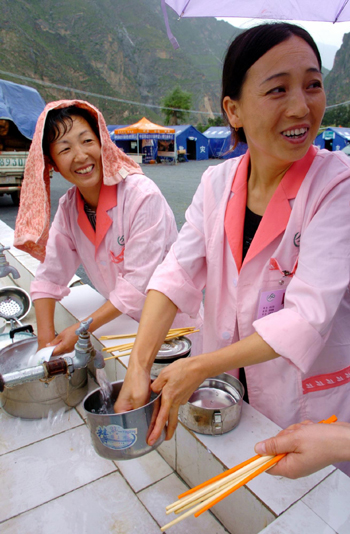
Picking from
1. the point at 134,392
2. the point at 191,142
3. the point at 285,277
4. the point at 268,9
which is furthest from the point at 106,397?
the point at 191,142

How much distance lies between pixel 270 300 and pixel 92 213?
120cm

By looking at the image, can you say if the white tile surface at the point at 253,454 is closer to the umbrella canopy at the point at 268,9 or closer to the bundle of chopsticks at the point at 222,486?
the bundle of chopsticks at the point at 222,486

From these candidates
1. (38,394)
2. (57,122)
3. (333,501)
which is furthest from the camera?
(57,122)

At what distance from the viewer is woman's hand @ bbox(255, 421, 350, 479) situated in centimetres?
91

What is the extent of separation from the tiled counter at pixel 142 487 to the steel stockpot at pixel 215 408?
39mm

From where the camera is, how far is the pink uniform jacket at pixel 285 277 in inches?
42.6

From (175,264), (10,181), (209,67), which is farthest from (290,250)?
(209,67)

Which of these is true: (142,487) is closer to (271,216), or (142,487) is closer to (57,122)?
(271,216)

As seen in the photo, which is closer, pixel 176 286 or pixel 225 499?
pixel 225 499

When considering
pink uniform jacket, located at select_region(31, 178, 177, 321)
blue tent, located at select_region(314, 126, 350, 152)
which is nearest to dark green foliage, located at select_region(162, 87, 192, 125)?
blue tent, located at select_region(314, 126, 350, 152)

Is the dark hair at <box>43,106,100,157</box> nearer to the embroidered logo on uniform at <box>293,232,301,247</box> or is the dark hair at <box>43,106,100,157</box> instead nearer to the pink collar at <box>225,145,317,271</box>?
the pink collar at <box>225,145,317,271</box>

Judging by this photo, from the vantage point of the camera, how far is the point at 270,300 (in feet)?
4.38

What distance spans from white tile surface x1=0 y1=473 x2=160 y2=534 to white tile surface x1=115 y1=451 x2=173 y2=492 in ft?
0.13

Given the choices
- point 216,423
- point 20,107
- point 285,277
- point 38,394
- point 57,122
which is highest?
point 20,107
